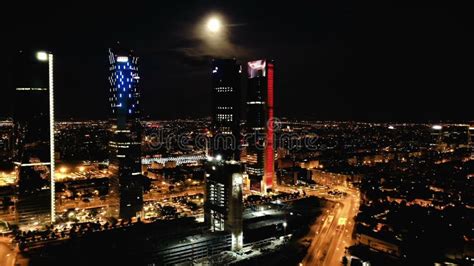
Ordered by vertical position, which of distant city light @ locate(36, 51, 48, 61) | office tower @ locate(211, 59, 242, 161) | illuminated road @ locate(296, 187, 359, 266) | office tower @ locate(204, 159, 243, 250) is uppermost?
distant city light @ locate(36, 51, 48, 61)

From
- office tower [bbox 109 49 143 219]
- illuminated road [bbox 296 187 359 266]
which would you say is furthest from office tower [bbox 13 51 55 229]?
illuminated road [bbox 296 187 359 266]

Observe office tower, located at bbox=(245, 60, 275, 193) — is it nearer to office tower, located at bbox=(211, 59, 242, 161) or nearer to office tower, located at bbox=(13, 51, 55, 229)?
office tower, located at bbox=(211, 59, 242, 161)

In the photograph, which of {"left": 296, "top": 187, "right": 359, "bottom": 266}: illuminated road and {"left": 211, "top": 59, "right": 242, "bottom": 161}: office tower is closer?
{"left": 296, "top": 187, "right": 359, "bottom": 266}: illuminated road

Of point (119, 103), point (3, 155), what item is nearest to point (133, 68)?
point (119, 103)

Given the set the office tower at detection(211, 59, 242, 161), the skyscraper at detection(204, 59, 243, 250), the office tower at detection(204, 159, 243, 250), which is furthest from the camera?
the office tower at detection(211, 59, 242, 161)

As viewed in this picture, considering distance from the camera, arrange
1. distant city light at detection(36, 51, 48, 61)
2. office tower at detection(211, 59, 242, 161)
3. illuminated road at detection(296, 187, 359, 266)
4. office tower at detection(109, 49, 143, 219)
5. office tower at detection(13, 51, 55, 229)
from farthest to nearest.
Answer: office tower at detection(211, 59, 242, 161)
office tower at detection(109, 49, 143, 219)
distant city light at detection(36, 51, 48, 61)
office tower at detection(13, 51, 55, 229)
illuminated road at detection(296, 187, 359, 266)

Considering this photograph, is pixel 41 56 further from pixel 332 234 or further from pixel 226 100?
pixel 332 234

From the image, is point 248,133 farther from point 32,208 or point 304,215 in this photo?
point 32,208
